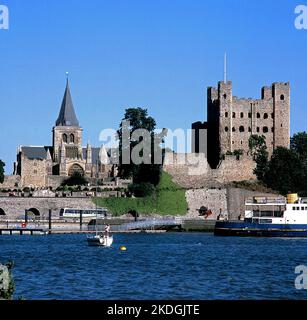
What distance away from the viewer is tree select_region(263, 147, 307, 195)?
240ft

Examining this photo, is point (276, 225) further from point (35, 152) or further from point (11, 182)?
point (35, 152)

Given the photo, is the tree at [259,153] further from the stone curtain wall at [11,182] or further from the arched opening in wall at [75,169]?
the arched opening in wall at [75,169]

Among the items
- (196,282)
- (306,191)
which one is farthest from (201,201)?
(196,282)

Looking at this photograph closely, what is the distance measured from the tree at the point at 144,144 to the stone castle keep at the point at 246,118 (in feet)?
33.1

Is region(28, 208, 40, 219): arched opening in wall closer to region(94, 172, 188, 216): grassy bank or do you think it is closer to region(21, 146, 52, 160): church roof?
region(94, 172, 188, 216): grassy bank

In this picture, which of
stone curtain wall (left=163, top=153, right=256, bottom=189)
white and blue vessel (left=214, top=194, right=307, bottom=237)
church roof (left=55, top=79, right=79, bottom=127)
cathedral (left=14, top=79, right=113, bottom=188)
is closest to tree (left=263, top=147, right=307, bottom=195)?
stone curtain wall (left=163, top=153, right=256, bottom=189)

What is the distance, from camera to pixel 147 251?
42062 mm

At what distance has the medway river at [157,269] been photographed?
74.5ft

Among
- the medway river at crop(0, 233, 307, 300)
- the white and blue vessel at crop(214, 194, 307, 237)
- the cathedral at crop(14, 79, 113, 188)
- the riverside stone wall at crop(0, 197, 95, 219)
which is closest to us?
the medway river at crop(0, 233, 307, 300)

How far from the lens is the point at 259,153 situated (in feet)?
262

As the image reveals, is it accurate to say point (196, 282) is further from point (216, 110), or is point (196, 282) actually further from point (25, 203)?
point (216, 110)

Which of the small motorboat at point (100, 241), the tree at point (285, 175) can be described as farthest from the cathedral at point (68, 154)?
the small motorboat at point (100, 241)

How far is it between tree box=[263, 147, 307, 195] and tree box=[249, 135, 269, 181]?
0.90 meters

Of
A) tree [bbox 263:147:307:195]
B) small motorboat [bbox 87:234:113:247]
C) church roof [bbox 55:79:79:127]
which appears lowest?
small motorboat [bbox 87:234:113:247]
